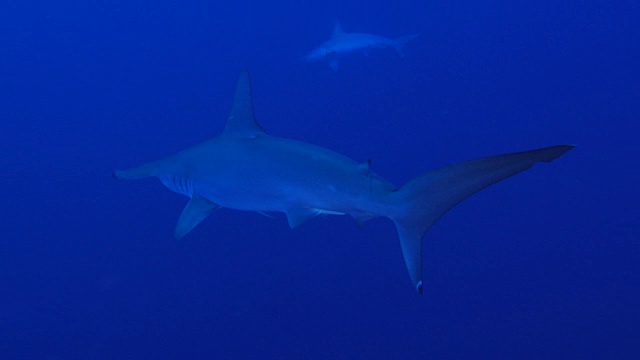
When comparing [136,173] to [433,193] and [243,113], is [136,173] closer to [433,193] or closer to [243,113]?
[243,113]

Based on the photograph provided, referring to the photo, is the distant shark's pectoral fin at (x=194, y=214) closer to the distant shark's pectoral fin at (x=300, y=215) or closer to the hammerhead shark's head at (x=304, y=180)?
the hammerhead shark's head at (x=304, y=180)

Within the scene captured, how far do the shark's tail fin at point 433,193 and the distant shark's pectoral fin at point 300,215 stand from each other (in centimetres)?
52

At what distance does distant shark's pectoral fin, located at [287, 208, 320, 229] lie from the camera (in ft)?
9.39

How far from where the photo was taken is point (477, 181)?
2186 millimetres

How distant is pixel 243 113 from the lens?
11.8 ft

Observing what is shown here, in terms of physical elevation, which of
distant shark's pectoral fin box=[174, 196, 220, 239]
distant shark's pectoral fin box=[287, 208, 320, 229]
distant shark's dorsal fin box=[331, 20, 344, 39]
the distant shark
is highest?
distant shark's dorsal fin box=[331, 20, 344, 39]

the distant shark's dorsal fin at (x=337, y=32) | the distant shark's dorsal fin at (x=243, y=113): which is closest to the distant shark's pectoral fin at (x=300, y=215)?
the distant shark's dorsal fin at (x=243, y=113)

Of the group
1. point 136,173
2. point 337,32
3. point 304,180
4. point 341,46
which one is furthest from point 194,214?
point 337,32

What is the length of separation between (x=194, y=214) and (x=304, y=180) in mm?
1092

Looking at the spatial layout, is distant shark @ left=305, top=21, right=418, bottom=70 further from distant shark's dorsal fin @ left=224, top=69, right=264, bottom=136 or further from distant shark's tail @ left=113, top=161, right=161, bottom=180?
distant shark's tail @ left=113, top=161, right=161, bottom=180

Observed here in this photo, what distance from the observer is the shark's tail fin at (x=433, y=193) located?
82.4 inches

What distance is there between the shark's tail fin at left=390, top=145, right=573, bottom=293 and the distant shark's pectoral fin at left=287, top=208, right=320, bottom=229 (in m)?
0.52

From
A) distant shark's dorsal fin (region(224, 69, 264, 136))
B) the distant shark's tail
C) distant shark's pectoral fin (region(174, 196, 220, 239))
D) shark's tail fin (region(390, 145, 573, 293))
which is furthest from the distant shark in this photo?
shark's tail fin (region(390, 145, 573, 293))

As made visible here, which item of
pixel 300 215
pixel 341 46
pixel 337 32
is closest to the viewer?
pixel 300 215
